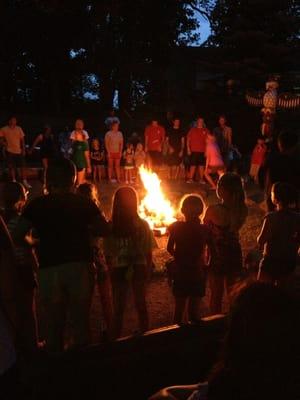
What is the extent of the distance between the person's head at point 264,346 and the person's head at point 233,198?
3.36 meters

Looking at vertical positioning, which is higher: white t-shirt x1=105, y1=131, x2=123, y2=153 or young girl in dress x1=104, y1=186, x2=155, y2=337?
white t-shirt x1=105, y1=131, x2=123, y2=153

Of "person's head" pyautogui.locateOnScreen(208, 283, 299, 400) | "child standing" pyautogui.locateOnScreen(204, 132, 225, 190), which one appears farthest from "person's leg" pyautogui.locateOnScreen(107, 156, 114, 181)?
"person's head" pyautogui.locateOnScreen(208, 283, 299, 400)

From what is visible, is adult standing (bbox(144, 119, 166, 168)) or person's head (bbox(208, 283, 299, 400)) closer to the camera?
person's head (bbox(208, 283, 299, 400))

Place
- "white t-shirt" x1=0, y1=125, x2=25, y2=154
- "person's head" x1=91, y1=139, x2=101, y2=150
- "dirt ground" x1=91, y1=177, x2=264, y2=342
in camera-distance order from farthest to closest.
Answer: "person's head" x1=91, y1=139, x2=101, y2=150, "white t-shirt" x1=0, y1=125, x2=25, y2=154, "dirt ground" x1=91, y1=177, x2=264, y2=342

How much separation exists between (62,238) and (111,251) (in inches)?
33.0

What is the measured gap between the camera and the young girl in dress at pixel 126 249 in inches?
183

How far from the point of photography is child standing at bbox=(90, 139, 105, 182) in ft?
47.4

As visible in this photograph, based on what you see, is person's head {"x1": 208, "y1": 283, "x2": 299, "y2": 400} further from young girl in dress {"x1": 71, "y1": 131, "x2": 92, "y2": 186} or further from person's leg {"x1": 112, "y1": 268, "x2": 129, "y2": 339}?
young girl in dress {"x1": 71, "y1": 131, "x2": 92, "y2": 186}

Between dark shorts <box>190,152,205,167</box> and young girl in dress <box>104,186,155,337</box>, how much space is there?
8.97 meters

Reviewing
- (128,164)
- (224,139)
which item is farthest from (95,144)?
(224,139)

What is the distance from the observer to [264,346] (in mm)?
1767

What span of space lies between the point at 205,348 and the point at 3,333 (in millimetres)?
1900

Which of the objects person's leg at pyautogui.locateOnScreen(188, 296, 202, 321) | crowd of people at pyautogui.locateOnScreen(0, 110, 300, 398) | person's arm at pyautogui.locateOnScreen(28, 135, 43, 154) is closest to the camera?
crowd of people at pyautogui.locateOnScreen(0, 110, 300, 398)

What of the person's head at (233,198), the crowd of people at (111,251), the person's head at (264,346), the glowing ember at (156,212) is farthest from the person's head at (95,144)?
the person's head at (264,346)
